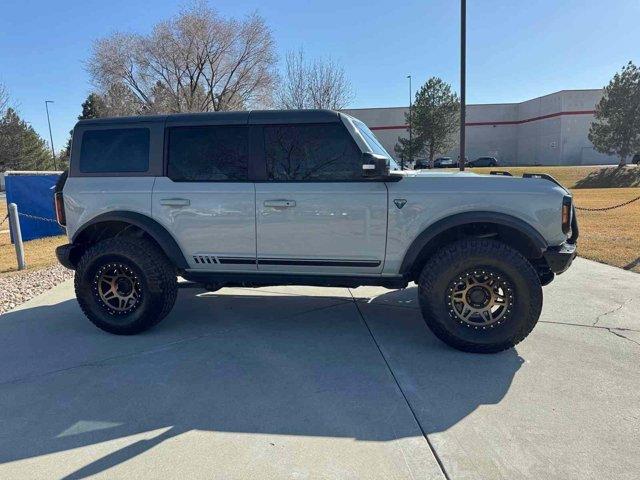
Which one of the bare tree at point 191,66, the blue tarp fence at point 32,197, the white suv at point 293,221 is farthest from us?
the bare tree at point 191,66

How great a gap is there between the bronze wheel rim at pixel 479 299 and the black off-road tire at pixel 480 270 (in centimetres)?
1

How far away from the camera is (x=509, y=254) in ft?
12.3

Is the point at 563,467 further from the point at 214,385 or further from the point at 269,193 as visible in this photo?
the point at 269,193

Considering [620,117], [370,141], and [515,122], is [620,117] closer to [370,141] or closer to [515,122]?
[515,122]

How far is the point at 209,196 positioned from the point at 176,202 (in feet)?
1.04

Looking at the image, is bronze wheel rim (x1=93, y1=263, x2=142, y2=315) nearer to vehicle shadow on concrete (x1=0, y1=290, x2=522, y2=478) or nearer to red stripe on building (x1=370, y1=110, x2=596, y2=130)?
vehicle shadow on concrete (x1=0, y1=290, x2=522, y2=478)

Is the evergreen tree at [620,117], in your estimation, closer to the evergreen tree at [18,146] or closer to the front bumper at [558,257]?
the front bumper at [558,257]

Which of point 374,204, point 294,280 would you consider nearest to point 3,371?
point 294,280

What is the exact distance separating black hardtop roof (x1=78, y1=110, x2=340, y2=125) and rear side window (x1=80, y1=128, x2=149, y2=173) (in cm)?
11

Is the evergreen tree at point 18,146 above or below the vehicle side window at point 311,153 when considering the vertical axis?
above

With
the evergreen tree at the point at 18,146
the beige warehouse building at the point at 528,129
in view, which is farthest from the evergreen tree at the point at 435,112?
the evergreen tree at the point at 18,146

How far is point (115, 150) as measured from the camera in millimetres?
4418

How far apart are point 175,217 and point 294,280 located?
1.23m

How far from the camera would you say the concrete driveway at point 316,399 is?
8.18ft
